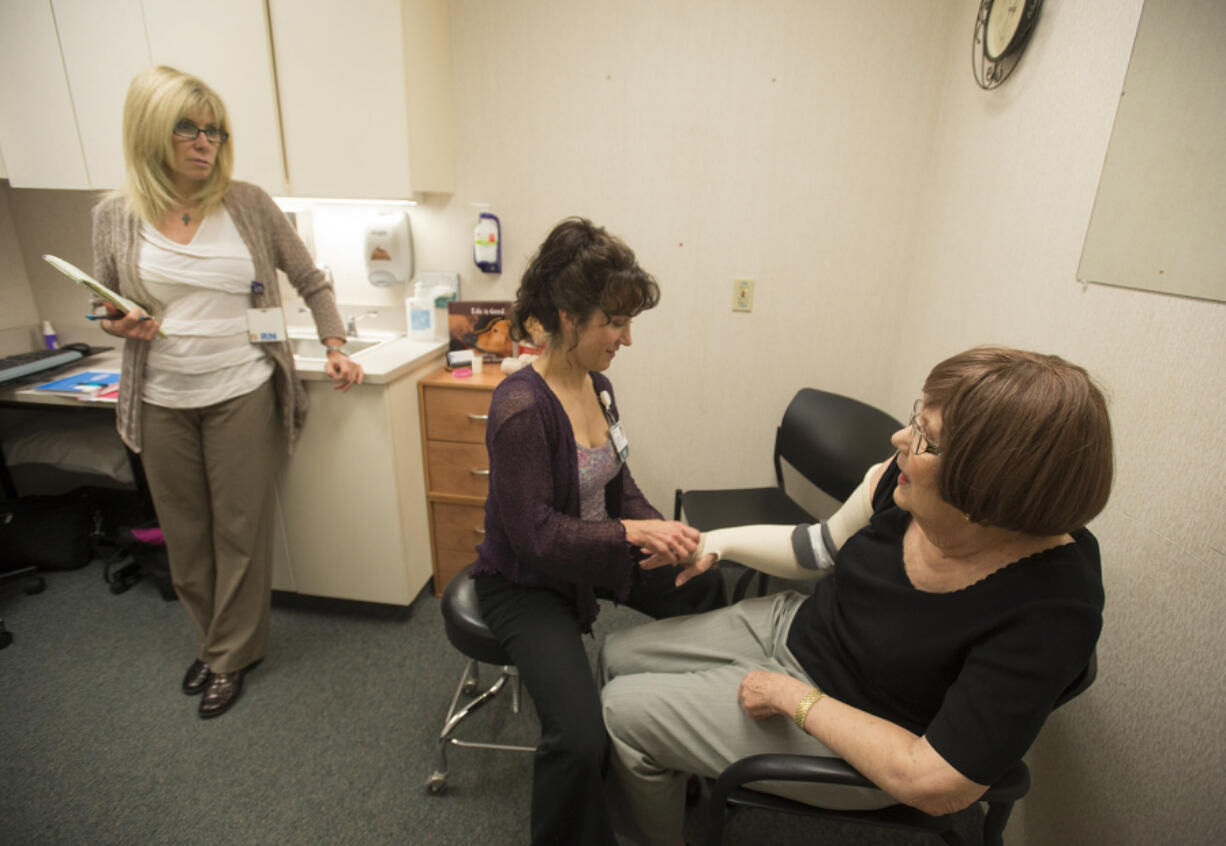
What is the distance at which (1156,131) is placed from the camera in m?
1.06

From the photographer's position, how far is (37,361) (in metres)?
2.05

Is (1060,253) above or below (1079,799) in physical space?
above

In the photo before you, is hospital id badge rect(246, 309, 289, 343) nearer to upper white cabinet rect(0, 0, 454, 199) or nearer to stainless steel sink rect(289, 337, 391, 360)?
upper white cabinet rect(0, 0, 454, 199)

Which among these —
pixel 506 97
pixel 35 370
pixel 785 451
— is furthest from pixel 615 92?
pixel 35 370

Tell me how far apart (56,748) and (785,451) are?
2390mm

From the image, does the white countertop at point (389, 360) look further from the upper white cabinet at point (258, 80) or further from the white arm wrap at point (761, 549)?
the white arm wrap at point (761, 549)

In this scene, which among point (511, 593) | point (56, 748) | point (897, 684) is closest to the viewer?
point (897, 684)

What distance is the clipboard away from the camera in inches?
51.6

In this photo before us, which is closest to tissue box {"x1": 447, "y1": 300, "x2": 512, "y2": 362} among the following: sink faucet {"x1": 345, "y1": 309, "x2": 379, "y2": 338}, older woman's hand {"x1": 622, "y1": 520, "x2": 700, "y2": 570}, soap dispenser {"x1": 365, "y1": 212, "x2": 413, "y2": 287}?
soap dispenser {"x1": 365, "y1": 212, "x2": 413, "y2": 287}

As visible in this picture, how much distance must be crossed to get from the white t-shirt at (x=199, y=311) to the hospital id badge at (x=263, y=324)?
22mm

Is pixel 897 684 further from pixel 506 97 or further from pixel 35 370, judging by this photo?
pixel 35 370

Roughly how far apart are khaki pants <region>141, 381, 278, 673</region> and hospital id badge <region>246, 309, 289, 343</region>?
5.5 inches

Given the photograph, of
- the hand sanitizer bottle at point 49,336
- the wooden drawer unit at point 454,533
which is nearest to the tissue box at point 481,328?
the wooden drawer unit at point 454,533

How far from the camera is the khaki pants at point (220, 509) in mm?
1628
